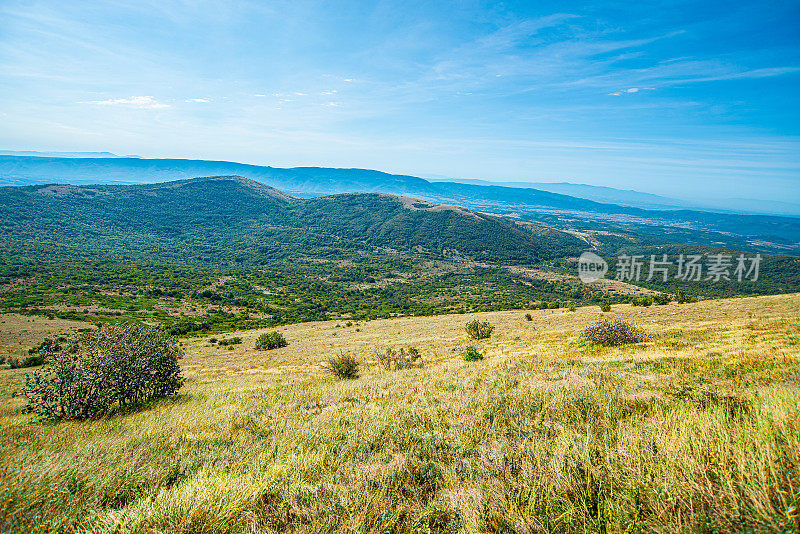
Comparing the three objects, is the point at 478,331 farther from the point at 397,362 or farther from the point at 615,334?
the point at 397,362

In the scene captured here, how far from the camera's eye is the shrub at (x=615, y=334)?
14.9 meters

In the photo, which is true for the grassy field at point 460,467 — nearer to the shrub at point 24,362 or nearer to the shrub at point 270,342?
the shrub at point 270,342

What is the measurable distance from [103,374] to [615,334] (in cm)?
1976

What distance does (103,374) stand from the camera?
908cm

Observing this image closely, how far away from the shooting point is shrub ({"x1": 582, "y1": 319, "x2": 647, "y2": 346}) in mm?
14942

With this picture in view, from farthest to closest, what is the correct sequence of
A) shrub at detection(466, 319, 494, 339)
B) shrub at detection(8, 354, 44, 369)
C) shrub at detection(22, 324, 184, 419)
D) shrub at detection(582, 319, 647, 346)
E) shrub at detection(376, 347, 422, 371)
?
1. shrub at detection(8, 354, 44, 369)
2. shrub at detection(466, 319, 494, 339)
3. shrub at detection(376, 347, 422, 371)
4. shrub at detection(582, 319, 647, 346)
5. shrub at detection(22, 324, 184, 419)

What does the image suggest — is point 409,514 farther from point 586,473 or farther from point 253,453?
point 253,453

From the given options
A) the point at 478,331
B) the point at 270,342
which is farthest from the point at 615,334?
the point at 270,342

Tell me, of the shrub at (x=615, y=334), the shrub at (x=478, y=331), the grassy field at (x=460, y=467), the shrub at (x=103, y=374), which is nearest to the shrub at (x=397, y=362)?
the shrub at (x=103, y=374)

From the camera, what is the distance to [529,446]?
3.45 meters

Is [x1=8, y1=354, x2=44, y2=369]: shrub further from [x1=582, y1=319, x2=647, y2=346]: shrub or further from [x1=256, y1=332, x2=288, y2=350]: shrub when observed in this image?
[x1=582, y1=319, x2=647, y2=346]: shrub

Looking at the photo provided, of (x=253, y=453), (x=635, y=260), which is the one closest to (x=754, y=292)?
(x=635, y=260)

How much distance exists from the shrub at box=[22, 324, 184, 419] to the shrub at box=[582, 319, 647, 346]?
60.4 ft

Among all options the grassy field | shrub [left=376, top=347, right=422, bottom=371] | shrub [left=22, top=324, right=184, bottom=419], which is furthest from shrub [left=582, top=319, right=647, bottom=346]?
shrub [left=22, top=324, right=184, bottom=419]
